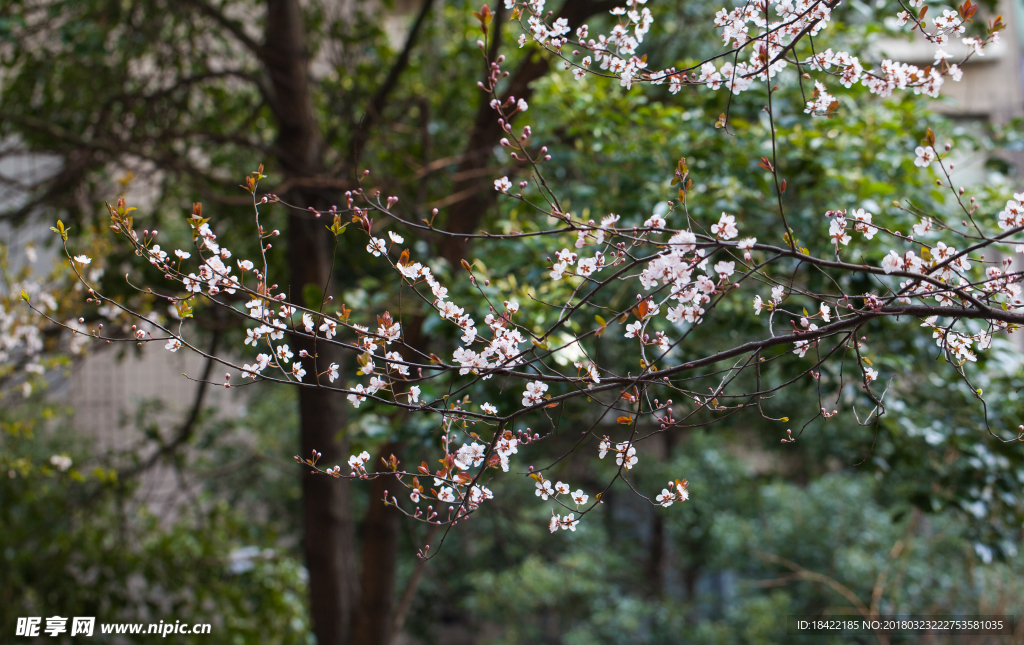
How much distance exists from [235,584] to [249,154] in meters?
1.72

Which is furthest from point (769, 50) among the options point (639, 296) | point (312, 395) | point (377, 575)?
point (377, 575)

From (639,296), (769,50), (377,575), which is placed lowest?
(377,575)

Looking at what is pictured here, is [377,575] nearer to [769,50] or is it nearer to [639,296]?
[639,296]

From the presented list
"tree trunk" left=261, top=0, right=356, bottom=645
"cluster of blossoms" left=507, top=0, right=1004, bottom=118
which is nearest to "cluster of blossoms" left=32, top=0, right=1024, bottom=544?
"cluster of blossoms" left=507, top=0, right=1004, bottom=118

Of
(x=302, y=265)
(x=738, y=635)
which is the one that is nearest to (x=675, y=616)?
(x=738, y=635)

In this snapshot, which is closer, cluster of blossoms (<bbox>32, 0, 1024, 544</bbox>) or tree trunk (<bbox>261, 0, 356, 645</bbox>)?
cluster of blossoms (<bbox>32, 0, 1024, 544</bbox>)

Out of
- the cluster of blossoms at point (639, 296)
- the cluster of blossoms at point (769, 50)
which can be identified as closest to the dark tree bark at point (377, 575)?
the cluster of blossoms at point (639, 296)

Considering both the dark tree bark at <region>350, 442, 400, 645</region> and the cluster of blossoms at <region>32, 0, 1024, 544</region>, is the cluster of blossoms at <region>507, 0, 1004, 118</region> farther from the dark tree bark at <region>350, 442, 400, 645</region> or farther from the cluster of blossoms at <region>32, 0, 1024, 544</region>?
the dark tree bark at <region>350, 442, 400, 645</region>

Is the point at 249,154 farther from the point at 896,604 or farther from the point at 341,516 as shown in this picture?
the point at 896,604

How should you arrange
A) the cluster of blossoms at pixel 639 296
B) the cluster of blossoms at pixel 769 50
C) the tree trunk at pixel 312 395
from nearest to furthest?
the cluster of blossoms at pixel 639 296
the cluster of blossoms at pixel 769 50
the tree trunk at pixel 312 395

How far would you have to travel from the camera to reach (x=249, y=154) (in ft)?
9.40

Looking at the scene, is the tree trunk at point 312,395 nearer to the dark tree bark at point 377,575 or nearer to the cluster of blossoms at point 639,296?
the dark tree bark at point 377,575

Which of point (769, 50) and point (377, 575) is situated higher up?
point (769, 50)

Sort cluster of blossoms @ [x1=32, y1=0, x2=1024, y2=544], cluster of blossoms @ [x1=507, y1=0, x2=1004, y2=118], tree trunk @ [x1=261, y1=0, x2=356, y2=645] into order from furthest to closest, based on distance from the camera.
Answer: tree trunk @ [x1=261, y1=0, x2=356, y2=645]
cluster of blossoms @ [x1=507, y1=0, x2=1004, y2=118]
cluster of blossoms @ [x1=32, y1=0, x2=1024, y2=544]
